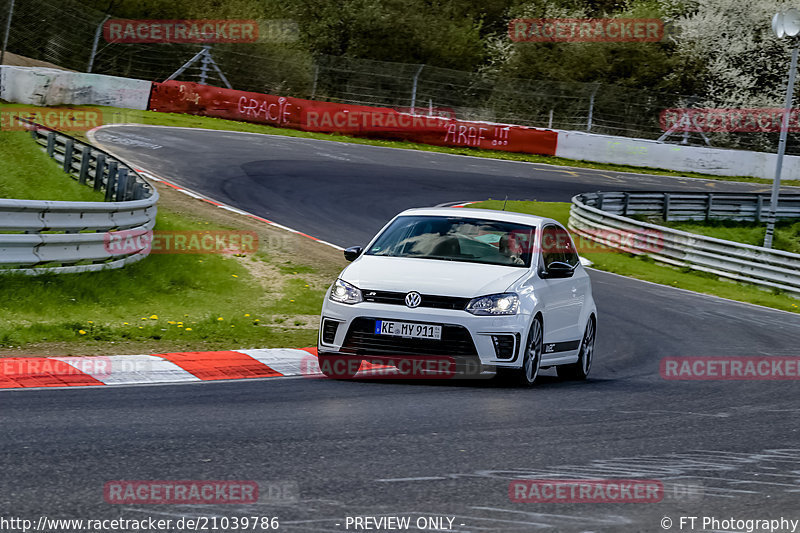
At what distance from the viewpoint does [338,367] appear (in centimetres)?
946

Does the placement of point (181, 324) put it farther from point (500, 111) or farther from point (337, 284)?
point (500, 111)

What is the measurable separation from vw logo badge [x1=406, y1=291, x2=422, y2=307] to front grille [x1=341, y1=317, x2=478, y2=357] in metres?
0.29

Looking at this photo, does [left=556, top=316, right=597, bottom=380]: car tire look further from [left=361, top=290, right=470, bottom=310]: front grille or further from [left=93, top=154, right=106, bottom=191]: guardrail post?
[left=93, top=154, right=106, bottom=191]: guardrail post

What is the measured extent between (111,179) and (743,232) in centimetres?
2107

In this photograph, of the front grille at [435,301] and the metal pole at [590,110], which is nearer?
the front grille at [435,301]

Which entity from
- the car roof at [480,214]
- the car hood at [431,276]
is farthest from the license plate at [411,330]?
the car roof at [480,214]

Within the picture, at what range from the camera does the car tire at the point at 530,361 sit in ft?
30.0

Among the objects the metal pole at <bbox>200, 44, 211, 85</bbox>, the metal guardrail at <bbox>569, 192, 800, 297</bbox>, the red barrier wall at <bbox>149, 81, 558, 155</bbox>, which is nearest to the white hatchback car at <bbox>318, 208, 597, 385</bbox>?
the metal guardrail at <bbox>569, 192, 800, 297</bbox>

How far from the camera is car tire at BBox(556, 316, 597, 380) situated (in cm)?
1075

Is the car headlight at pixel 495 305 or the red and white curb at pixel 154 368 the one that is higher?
the car headlight at pixel 495 305

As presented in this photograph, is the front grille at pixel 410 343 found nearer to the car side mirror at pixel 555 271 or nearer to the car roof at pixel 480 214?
the car side mirror at pixel 555 271

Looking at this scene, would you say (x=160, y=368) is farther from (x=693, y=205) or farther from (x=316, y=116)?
(x=316, y=116)

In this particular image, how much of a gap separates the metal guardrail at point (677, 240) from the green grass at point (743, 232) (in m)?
0.31

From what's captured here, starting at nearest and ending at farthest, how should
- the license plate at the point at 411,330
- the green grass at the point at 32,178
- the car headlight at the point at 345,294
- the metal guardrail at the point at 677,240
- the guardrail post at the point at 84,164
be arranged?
the license plate at the point at 411,330, the car headlight at the point at 345,294, the green grass at the point at 32,178, the guardrail post at the point at 84,164, the metal guardrail at the point at 677,240
